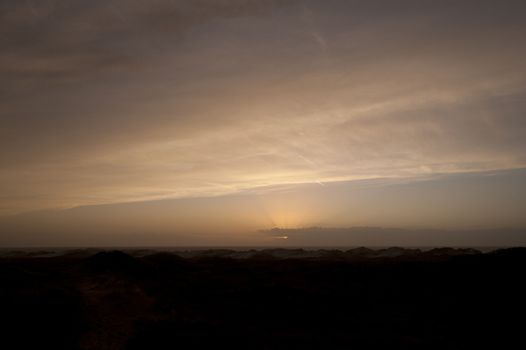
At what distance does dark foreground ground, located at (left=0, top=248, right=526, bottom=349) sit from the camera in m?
17.6

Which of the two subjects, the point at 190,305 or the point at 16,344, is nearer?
the point at 16,344

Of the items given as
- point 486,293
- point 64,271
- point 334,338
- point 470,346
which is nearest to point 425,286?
point 486,293

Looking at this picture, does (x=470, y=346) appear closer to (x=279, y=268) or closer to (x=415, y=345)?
(x=415, y=345)

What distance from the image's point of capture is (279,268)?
3956 cm

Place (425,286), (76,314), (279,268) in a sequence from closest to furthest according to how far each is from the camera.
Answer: (76,314) → (425,286) → (279,268)

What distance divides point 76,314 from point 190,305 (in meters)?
6.65

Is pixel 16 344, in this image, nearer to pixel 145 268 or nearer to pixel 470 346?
pixel 145 268

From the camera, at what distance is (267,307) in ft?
77.0

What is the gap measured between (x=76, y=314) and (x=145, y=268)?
1267 cm

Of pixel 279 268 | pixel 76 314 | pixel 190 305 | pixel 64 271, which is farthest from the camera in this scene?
pixel 279 268

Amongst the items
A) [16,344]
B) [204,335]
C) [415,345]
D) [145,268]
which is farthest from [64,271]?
[415,345]

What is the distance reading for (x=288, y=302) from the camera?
79.6 ft

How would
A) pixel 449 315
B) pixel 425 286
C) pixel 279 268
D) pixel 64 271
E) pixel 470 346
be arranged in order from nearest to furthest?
pixel 470 346
pixel 449 315
pixel 425 286
pixel 64 271
pixel 279 268

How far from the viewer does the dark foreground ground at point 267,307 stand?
17.6 m
